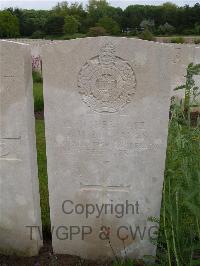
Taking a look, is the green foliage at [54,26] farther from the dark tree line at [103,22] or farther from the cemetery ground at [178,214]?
the cemetery ground at [178,214]

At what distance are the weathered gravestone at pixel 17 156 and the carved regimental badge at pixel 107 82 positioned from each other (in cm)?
42

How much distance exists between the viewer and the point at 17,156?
334 cm

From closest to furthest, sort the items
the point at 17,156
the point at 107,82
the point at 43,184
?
the point at 107,82, the point at 17,156, the point at 43,184

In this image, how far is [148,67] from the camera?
301 centimetres

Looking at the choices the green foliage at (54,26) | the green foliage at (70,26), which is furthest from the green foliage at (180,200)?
the green foliage at (54,26)

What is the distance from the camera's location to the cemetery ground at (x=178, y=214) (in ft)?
9.40

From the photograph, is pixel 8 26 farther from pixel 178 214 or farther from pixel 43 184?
pixel 178 214

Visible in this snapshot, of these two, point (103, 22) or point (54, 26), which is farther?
point (54, 26)

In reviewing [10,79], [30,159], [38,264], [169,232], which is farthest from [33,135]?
[169,232]

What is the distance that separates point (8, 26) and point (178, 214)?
1831 inches

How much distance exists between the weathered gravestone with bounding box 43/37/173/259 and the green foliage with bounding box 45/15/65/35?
154ft

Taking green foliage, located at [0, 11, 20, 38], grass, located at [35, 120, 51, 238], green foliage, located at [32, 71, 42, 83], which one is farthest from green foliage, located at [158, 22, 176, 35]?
grass, located at [35, 120, 51, 238]

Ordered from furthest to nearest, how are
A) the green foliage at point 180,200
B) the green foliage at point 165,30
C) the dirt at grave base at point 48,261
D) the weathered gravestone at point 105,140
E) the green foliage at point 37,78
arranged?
the green foliage at point 165,30 < the green foliage at point 37,78 < the dirt at grave base at point 48,261 < the weathered gravestone at point 105,140 < the green foliage at point 180,200

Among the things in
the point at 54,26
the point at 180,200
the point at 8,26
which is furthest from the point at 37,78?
the point at 54,26
